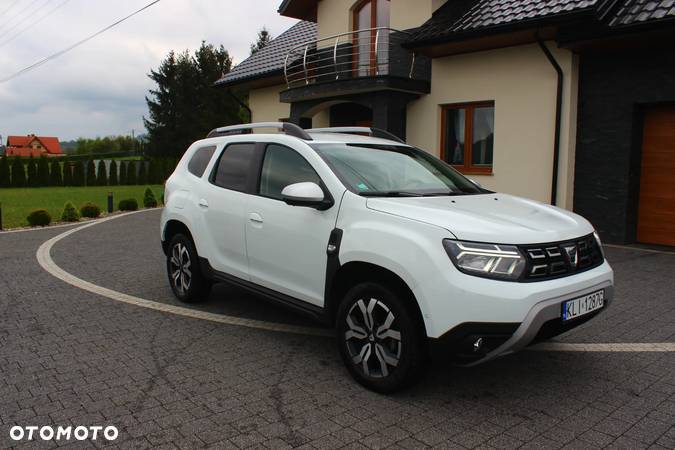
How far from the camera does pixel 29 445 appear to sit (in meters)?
3.06

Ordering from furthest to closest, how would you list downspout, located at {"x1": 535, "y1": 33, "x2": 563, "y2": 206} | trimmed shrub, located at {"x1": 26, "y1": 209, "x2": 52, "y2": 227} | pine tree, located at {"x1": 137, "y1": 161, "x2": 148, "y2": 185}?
pine tree, located at {"x1": 137, "y1": 161, "x2": 148, "y2": 185} < trimmed shrub, located at {"x1": 26, "y1": 209, "x2": 52, "y2": 227} < downspout, located at {"x1": 535, "y1": 33, "x2": 563, "y2": 206}

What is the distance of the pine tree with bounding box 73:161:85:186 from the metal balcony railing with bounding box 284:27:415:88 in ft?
83.7

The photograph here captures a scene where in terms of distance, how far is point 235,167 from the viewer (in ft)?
17.4

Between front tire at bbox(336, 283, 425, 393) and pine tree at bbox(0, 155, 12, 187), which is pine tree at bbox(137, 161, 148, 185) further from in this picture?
front tire at bbox(336, 283, 425, 393)

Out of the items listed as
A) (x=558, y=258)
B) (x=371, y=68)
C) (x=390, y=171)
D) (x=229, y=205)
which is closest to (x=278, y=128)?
(x=229, y=205)

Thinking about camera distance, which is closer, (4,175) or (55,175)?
(4,175)

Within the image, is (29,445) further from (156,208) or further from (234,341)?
(156,208)

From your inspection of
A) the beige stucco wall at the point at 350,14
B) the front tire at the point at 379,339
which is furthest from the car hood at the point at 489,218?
the beige stucco wall at the point at 350,14

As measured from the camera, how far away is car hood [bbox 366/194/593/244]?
3.40m

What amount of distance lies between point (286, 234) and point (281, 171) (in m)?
0.62

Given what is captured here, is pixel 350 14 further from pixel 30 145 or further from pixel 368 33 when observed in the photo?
pixel 30 145

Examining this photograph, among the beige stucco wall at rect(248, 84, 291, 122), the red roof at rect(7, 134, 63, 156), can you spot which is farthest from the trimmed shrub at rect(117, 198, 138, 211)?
the red roof at rect(7, 134, 63, 156)

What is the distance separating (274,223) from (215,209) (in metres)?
1.01

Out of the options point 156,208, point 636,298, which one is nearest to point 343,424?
point 636,298
